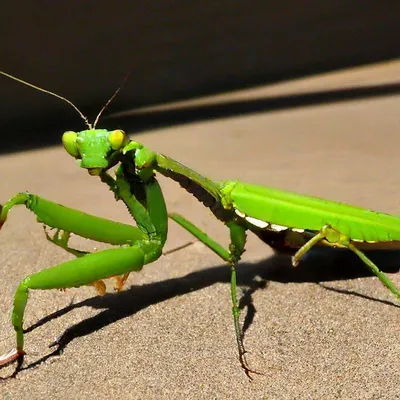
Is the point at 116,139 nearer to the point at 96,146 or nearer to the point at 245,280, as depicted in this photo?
the point at 96,146

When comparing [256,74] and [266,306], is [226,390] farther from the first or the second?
[256,74]

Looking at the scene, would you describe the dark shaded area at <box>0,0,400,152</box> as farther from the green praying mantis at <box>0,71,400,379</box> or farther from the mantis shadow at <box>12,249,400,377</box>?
the green praying mantis at <box>0,71,400,379</box>

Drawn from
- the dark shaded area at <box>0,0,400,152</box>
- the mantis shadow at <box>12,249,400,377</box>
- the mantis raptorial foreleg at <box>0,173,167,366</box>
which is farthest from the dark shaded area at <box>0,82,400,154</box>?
the mantis raptorial foreleg at <box>0,173,167,366</box>

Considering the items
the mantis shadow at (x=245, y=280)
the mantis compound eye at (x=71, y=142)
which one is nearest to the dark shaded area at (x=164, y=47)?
the mantis shadow at (x=245, y=280)

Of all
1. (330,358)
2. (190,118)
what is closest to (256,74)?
(190,118)

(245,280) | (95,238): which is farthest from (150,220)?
(245,280)

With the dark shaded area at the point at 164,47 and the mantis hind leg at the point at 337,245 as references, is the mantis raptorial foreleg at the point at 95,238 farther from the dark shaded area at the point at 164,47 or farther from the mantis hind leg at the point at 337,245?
the dark shaded area at the point at 164,47

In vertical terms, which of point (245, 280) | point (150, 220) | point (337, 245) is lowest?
point (245, 280)
